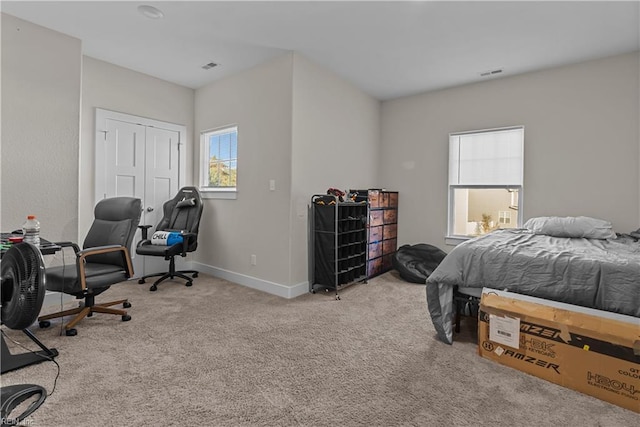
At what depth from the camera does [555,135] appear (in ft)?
12.3

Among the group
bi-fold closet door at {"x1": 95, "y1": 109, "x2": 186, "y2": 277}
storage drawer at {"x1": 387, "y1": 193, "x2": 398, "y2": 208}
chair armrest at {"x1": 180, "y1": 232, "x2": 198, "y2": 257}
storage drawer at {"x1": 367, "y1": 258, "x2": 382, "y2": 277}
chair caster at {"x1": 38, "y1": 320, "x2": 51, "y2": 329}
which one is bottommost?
chair caster at {"x1": 38, "y1": 320, "x2": 51, "y2": 329}

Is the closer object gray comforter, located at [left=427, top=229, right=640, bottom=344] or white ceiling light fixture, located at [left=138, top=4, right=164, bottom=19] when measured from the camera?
gray comforter, located at [left=427, top=229, right=640, bottom=344]

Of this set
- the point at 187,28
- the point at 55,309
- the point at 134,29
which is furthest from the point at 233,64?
the point at 55,309

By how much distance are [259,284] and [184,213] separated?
4.63 ft

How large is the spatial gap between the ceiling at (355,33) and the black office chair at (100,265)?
168 centimetres

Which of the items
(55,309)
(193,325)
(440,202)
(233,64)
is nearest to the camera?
(193,325)

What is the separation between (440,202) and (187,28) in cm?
376

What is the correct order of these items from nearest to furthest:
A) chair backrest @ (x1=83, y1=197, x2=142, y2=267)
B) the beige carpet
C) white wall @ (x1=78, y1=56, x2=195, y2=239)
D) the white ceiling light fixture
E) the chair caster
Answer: the beige carpet
the chair caster
the white ceiling light fixture
chair backrest @ (x1=83, y1=197, x2=142, y2=267)
white wall @ (x1=78, y1=56, x2=195, y2=239)

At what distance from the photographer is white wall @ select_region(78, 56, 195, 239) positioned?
365 centimetres

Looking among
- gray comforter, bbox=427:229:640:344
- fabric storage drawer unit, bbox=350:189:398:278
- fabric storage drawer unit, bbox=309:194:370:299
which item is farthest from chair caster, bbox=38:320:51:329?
fabric storage drawer unit, bbox=350:189:398:278

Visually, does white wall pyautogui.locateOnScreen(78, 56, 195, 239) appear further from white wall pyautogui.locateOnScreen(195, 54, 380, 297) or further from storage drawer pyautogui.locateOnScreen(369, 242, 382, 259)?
storage drawer pyautogui.locateOnScreen(369, 242, 382, 259)

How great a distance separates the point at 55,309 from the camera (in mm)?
2953

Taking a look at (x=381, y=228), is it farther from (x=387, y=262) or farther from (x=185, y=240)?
(x=185, y=240)

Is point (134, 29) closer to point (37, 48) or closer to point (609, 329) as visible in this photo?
point (37, 48)
